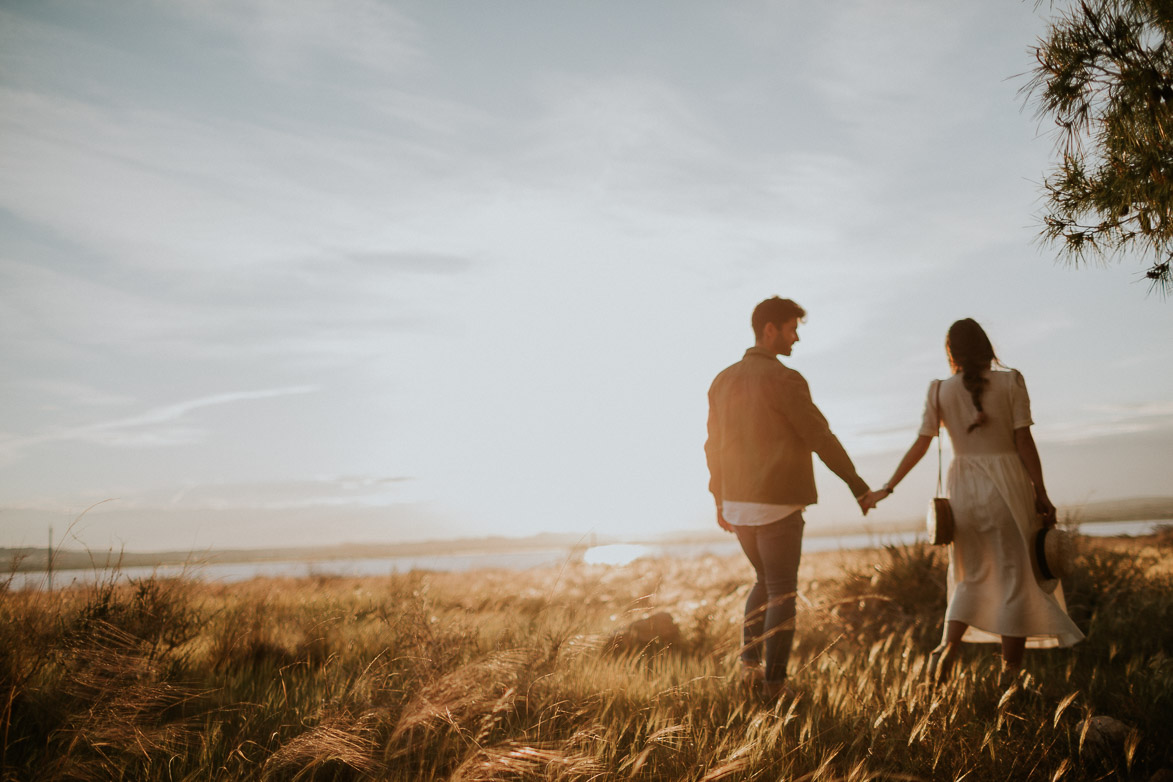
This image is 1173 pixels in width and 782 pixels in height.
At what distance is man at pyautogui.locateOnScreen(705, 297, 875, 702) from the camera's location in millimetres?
4270

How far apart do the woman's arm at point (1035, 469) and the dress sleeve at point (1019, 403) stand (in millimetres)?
51

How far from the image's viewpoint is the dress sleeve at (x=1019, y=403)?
14.6 ft

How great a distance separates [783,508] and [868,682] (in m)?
1.03

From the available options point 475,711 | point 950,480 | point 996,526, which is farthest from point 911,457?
point 475,711

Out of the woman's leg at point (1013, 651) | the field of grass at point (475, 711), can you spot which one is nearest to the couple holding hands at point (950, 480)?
the woman's leg at point (1013, 651)

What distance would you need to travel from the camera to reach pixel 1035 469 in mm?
4387

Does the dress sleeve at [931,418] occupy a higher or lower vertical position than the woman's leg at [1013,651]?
higher

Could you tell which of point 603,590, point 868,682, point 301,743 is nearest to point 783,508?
point 868,682

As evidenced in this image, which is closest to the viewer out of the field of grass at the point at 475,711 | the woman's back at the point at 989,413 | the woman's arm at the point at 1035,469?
the field of grass at the point at 475,711

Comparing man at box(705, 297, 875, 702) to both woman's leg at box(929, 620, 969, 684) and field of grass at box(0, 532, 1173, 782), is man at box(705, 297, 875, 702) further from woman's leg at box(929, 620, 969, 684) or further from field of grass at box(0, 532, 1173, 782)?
woman's leg at box(929, 620, 969, 684)

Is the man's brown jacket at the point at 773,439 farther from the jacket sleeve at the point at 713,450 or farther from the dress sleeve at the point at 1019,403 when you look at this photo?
the dress sleeve at the point at 1019,403

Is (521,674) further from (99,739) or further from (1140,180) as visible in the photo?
(1140,180)

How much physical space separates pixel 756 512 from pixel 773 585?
44 centimetres

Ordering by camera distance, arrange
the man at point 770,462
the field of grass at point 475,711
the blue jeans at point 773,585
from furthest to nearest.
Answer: the man at point 770,462 < the blue jeans at point 773,585 < the field of grass at point 475,711
